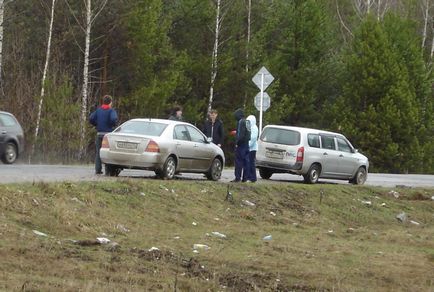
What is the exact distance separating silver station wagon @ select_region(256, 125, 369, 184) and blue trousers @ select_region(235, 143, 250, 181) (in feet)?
10.1

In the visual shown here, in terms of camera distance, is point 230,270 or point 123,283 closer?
point 123,283

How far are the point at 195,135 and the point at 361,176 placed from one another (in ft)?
24.2

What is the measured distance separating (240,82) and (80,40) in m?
10.5

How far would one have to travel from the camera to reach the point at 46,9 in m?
49.0

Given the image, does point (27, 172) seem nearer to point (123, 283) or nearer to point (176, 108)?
point (176, 108)

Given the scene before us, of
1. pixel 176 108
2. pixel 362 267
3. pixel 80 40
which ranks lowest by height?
pixel 362 267

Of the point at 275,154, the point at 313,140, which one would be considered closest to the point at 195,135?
the point at 275,154

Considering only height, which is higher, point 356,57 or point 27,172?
point 356,57

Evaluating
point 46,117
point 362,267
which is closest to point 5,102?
point 46,117

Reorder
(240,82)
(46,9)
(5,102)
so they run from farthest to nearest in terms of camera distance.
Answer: (240,82) < (46,9) < (5,102)

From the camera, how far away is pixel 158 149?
2211 centimetres

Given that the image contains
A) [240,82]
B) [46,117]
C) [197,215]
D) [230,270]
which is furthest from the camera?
[240,82]

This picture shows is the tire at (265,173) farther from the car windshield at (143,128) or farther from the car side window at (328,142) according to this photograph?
the car windshield at (143,128)

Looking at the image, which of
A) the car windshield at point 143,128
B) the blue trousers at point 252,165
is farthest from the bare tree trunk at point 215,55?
the car windshield at point 143,128
